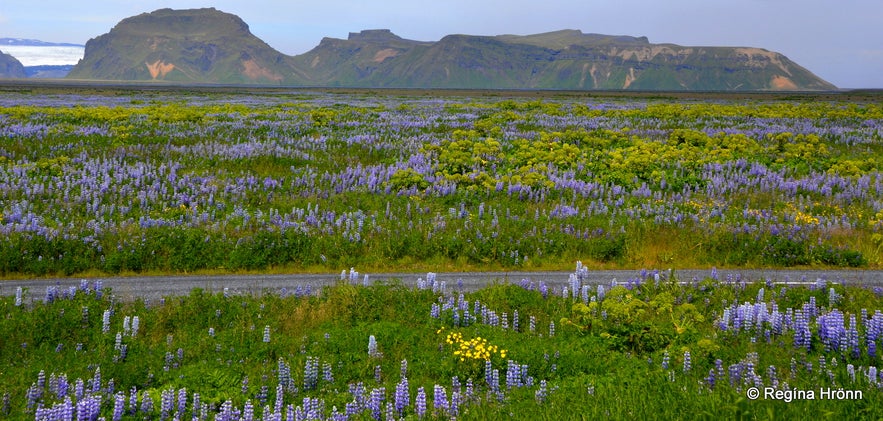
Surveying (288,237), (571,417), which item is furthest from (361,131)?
(571,417)

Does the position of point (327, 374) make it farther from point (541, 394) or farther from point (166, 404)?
point (541, 394)

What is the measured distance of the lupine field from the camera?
6270 mm

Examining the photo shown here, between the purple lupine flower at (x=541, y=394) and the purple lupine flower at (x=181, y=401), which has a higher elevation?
the purple lupine flower at (x=541, y=394)

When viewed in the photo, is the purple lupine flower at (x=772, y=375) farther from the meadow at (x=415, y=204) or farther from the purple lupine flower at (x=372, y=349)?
the meadow at (x=415, y=204)

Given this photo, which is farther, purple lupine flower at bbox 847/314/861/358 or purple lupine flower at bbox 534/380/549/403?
purple lupine flower at bbox 847/314/861/358

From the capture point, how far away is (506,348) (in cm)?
755

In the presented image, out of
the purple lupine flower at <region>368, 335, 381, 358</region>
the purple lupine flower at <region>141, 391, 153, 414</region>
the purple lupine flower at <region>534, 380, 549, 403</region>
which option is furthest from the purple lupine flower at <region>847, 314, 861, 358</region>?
the purple lupine flower at <region>141, 391, 153, 414</region>

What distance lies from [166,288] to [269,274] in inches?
86.6

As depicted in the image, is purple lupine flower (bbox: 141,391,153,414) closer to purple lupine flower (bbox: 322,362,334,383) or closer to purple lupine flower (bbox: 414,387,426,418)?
purple lupine flower (bbox: 322,362,334,383)

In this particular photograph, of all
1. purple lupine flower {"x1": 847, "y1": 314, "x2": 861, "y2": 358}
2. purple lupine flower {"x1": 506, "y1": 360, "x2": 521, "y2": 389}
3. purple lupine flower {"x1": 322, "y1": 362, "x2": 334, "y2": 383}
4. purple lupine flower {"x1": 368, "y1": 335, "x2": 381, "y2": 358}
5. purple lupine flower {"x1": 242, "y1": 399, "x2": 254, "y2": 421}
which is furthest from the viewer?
purple lupine flower {"x1": 368, "y1": 335, "x2": 381, "y2": 358}

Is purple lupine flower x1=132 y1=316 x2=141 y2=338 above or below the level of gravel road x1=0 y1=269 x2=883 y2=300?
above

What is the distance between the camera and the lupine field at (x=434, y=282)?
627 cm

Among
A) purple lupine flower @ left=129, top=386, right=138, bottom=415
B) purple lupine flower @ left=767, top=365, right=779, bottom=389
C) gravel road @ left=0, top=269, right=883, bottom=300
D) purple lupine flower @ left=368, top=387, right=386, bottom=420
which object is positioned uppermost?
purple lupine flower @ left=767, top=365, right=779, bottom=389

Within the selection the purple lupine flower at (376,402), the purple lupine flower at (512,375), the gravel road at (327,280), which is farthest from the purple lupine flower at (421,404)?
the gravel road at (327,280)
